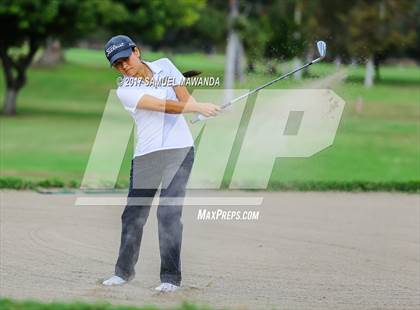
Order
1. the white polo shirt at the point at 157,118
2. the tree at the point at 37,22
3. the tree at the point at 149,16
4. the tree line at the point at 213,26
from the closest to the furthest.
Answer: the white polo shirt at the point at 157,118 → the tree line at the point at 213,26 → the tree at the point at 37,22 → the tree at the point at 149,16

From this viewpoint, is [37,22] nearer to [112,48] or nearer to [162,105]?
[112,48]

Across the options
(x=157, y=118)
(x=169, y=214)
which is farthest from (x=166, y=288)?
(x=157, y=118)

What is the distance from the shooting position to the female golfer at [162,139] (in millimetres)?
8820

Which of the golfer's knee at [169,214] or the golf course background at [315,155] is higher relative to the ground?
the golfer's knee at [169,214]

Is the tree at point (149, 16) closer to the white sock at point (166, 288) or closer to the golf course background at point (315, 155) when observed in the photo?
the golf course background at point (315, 155)

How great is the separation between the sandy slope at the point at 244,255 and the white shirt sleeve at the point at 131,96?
1.54 meters

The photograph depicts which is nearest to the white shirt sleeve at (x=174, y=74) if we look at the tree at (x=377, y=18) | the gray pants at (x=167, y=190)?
the gray pants at (x=167, y=190)

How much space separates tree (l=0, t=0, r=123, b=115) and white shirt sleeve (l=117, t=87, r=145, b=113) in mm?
27500

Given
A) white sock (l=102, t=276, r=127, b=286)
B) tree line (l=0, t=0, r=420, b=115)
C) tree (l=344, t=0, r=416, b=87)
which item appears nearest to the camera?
white sock (l=102, t=276, r=127, b=286)

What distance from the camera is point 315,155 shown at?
964 inches

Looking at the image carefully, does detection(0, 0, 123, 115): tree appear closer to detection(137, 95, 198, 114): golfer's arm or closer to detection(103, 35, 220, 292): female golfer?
detection(103, 35, 220, 292): female golfer

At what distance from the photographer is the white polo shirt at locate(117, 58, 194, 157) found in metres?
8.86

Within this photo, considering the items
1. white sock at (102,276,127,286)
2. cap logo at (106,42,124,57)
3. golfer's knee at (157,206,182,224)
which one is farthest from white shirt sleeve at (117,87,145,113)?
white sock at (102,276,127,286)

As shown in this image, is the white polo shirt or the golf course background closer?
the white polo shirt
